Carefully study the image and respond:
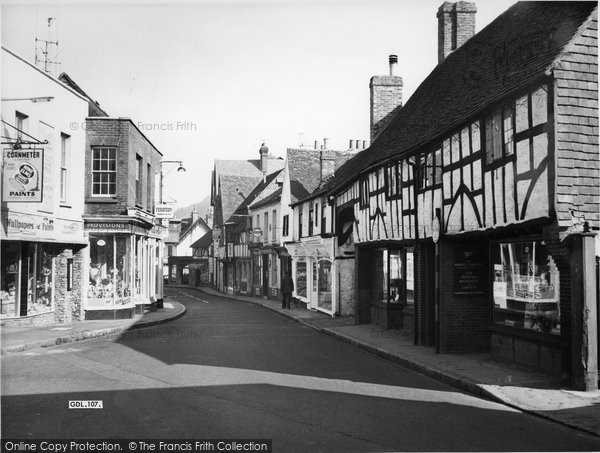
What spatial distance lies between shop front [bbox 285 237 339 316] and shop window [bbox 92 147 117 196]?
8.73 m

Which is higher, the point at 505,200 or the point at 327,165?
the point at 327,165

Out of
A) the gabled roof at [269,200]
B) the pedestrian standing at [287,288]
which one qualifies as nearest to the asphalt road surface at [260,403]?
the pedestrian standing at [287,288]

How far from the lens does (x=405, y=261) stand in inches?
656

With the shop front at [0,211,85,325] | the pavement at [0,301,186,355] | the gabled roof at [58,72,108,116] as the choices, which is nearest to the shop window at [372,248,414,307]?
A: the pavement at [0,301,186,355]

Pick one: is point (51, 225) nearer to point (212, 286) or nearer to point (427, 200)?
point (427, 200)

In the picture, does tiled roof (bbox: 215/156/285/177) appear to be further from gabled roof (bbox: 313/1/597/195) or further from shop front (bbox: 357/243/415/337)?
gabled roof (bbox: 313/1/597/195)

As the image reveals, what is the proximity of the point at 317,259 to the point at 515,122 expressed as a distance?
1662cm

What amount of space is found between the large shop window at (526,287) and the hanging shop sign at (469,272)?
688 mm

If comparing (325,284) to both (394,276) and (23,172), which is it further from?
(23,172)

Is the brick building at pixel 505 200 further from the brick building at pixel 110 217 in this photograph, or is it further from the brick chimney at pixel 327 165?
the brick chimney at pixel 327 165

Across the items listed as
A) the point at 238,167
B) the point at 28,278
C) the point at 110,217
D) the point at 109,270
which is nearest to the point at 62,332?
the point at 28,278

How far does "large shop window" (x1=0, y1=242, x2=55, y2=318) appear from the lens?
16.2m

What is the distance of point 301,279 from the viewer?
30.6 metres

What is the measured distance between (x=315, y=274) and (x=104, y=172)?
1094 centimetres
